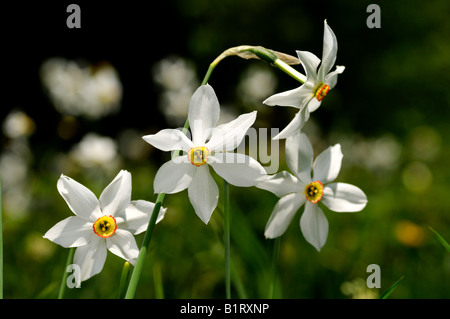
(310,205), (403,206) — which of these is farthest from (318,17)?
(310,205)

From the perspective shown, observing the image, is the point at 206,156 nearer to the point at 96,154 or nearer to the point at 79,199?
the point at 79,199

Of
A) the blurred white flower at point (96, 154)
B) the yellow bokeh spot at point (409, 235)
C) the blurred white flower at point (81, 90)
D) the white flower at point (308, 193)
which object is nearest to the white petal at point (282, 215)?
the white flower at point (308, 193)

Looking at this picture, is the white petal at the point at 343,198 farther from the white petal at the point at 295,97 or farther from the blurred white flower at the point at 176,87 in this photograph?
the blurred white flower at the point at 176,87

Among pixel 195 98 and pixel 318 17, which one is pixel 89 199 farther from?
pixel 318 17

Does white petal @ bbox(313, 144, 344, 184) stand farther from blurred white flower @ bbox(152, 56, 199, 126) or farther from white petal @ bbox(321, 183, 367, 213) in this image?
blurred white flower @ bbox(152, 56, 199, 126)

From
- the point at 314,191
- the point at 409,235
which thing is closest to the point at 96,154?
the point at 409,235

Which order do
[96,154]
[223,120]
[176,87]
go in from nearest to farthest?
[96,154], [176,87], [223,120]
